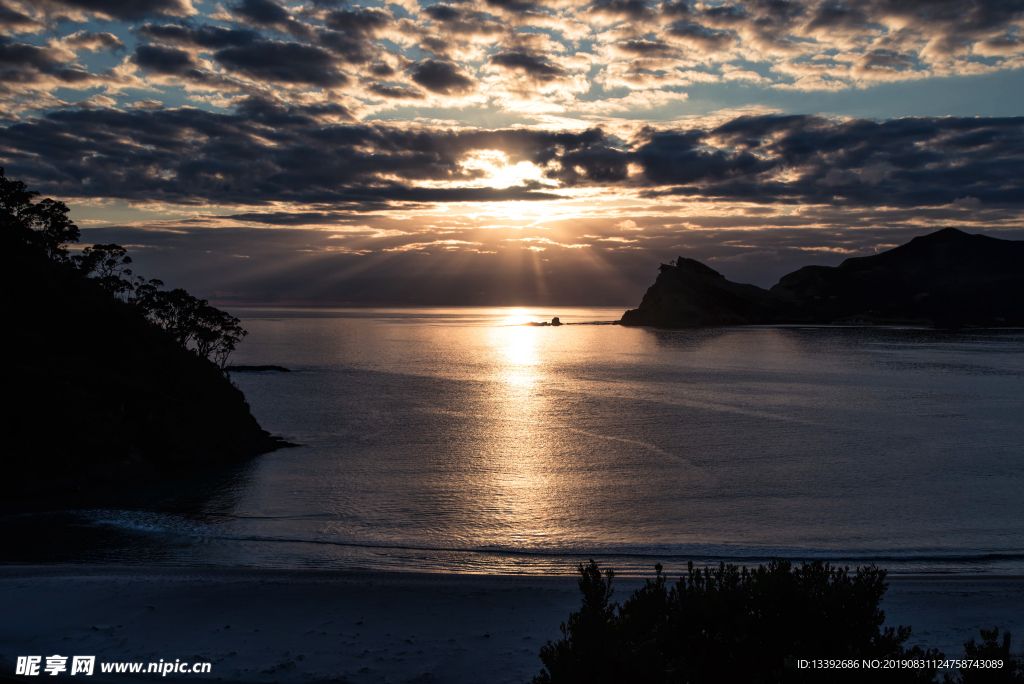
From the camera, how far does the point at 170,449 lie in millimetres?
37281

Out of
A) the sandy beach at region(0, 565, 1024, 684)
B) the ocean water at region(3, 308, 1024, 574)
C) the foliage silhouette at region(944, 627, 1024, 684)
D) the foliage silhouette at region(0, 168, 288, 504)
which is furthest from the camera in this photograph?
the foliage silhouette at region(0, 168, 288, 504)

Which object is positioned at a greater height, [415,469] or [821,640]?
[821,640]

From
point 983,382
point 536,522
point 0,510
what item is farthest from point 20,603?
point 983,382

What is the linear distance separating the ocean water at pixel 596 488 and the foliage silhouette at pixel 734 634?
1208cm

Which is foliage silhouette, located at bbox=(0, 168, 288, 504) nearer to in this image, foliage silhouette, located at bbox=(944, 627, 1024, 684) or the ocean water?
the ocean water

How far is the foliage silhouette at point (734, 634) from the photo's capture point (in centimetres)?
784

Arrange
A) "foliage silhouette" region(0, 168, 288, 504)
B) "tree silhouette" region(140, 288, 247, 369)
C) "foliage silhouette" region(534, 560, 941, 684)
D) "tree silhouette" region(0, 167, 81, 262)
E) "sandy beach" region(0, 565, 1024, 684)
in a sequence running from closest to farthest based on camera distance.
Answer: "foliage silhouette" region(534, 560, 941, 684) → "sandy beach" region(0, 565, 1024, 684) → "foliage silhouette" region(0, 168, 288, 504) → "tree silhouette" region(0, 167, 81, 262) → "tree silhouette" region(140, 288, 247, 369)

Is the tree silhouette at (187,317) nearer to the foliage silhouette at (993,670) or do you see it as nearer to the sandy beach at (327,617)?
the sandy beach at (327,617)

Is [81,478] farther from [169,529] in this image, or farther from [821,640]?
[821,640]

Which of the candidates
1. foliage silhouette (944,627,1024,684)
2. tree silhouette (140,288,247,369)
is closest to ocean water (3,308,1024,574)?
tree silhouette (140,288,247,369)

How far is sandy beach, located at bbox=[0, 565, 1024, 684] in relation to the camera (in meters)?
Answer: 12.7

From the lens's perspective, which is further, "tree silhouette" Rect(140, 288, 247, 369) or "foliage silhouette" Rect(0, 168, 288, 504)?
"tree silhouette" Rect(140, 288, 247, 369)

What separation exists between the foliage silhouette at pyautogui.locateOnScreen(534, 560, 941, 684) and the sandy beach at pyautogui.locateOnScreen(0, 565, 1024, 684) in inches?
186

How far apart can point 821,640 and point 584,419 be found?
1894 inches
